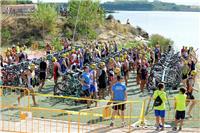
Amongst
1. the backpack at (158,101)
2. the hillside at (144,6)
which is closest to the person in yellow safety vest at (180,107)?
the backpack at (158,101)

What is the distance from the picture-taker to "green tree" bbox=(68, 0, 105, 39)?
49406 millimetres

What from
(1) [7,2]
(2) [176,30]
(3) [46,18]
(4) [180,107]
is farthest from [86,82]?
(2) [176,30]

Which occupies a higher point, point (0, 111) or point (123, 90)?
point (123, 90)

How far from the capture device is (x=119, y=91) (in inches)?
538

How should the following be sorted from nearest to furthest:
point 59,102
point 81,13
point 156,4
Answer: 1. point 59,102
2. point 81,13
3. point 156,4

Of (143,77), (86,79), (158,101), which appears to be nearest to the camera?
(158,101)

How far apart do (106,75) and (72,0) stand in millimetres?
34968

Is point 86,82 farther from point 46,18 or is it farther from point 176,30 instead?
point 176,30

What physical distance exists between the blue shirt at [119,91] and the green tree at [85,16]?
34.8 metres

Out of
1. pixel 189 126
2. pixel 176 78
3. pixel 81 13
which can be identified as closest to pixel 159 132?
pixel 189 126

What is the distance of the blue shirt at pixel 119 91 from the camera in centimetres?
1359

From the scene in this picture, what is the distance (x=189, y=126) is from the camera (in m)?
14.0

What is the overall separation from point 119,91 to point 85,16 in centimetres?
3681

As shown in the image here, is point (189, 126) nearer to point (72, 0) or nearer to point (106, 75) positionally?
point (106, 75)
